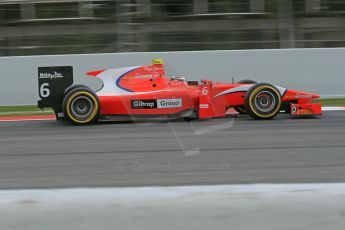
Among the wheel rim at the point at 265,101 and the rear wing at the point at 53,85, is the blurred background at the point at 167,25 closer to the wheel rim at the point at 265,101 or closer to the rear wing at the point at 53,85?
the rear wing at the point at 53,85

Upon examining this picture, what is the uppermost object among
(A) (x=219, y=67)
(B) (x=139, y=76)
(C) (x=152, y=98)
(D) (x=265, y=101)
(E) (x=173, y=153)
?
(A) (x=219, y=67)

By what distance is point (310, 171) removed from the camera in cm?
502

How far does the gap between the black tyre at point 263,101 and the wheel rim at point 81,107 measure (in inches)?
105

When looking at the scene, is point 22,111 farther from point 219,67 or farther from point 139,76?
point 219,67

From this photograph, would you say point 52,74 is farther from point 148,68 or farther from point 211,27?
point 211,27

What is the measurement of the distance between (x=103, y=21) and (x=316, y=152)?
10420mm

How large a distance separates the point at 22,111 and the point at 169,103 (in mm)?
4731

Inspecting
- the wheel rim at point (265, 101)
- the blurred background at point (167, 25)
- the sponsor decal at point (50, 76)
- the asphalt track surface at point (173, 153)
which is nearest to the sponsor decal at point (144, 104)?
the asphalt track surface at point (173, 153)

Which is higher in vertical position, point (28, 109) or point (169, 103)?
point (169, 103)

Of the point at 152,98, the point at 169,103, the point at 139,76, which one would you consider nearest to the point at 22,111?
the point at 139,76

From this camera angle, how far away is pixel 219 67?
13.7 metres

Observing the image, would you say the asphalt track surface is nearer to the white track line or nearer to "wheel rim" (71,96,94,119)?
"wheel rim" (71,96,94,119)

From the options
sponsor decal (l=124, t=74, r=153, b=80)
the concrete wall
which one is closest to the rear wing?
sponsor decal (l=124, t=74, r=153, b=80)

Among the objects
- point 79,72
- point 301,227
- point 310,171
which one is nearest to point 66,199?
point 301,227
